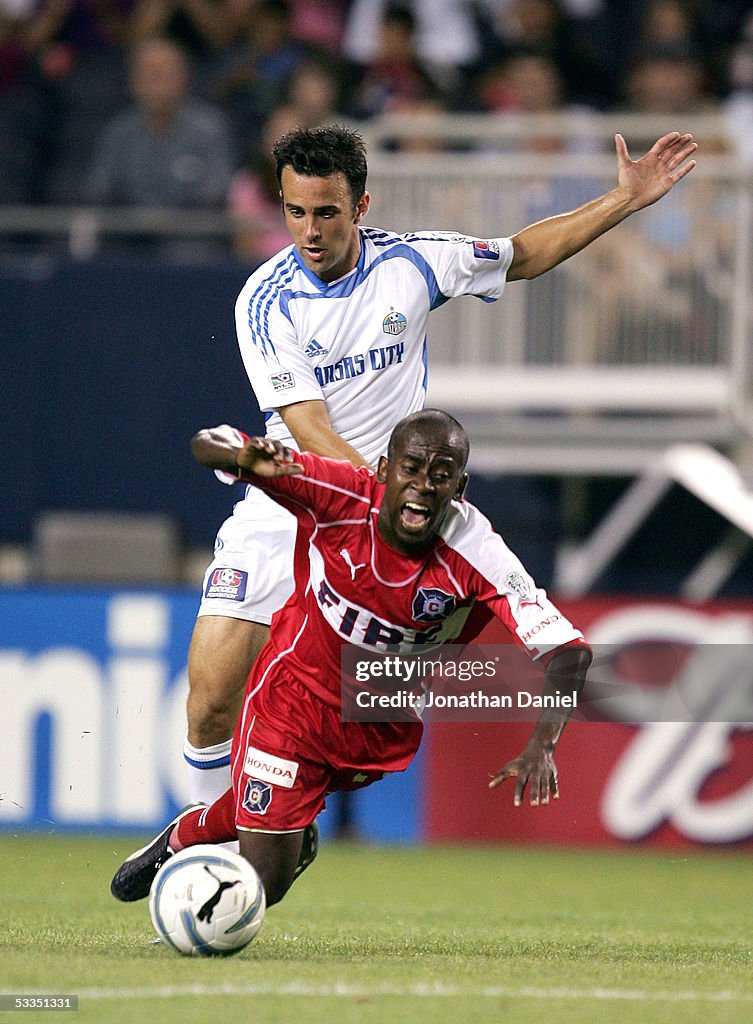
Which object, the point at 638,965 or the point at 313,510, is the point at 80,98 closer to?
the point at 313,510

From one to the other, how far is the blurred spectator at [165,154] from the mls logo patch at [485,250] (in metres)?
5.61

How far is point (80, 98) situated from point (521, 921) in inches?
294

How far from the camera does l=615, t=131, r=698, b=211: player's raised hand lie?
6.54 meters

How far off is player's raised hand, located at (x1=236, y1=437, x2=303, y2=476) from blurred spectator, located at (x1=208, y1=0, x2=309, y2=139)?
7076 millimetres

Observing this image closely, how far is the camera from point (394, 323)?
643 cm

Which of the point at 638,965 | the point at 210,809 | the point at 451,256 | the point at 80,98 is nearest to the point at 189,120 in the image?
the point at 80,98

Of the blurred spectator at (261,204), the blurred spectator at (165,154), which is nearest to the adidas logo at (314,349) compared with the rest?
the blurred spectator at (261,204)

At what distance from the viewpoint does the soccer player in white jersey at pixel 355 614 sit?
5.48 metres

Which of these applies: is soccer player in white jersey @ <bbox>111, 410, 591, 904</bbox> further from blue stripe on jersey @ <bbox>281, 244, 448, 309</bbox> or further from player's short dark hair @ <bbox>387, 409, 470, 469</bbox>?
blue stripe on jersey @ <bbox>281, 244, 448, 309</bbox>

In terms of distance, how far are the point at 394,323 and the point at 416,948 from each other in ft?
6.87

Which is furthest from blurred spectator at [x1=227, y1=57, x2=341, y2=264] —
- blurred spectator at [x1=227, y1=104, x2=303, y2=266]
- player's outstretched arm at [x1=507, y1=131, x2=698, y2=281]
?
player's outstretched arm at [x1=507, y1=131, x2=698, y2=281]

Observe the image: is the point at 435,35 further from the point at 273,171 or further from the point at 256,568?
the point at 256,568

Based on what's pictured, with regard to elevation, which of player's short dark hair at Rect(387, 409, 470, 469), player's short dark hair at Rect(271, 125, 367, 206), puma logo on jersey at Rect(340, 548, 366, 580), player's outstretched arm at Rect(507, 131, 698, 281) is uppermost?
player's short dark hair at Rect(271, 125, 367, 206)
